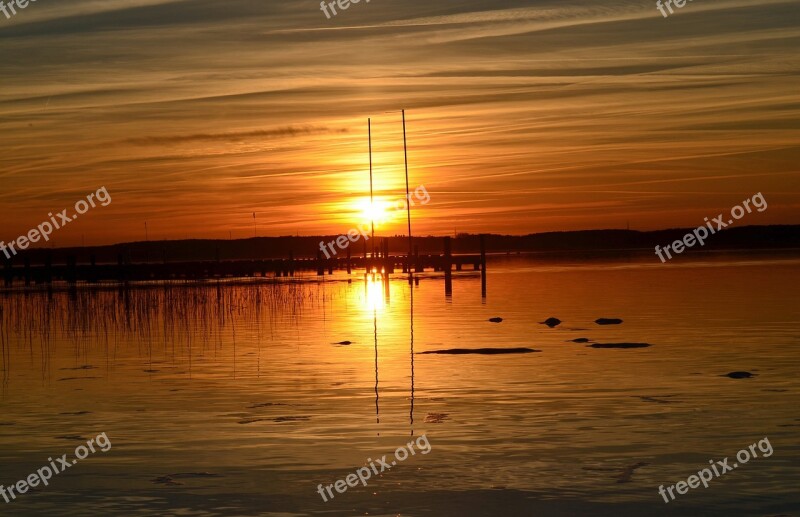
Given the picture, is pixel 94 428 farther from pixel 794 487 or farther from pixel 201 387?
pixel 794 487

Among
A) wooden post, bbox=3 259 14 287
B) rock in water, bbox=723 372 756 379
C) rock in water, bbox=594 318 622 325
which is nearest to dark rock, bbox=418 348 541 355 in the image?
rock in water, bbox=723 372 756 379

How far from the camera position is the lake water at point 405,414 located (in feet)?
40.8

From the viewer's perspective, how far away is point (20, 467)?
1428 centimetres

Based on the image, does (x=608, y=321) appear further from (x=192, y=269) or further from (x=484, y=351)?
(x=192, y=269)

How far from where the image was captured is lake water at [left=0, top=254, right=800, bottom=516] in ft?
40.8

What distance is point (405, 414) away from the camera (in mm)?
17672

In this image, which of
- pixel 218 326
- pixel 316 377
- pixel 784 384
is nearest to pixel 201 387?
pixel 316 377

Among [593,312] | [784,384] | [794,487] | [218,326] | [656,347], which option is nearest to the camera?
[794,487]

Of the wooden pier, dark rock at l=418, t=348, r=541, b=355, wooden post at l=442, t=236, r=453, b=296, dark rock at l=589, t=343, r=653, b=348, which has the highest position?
dark rock at l=418, t=348, r=541, b=355

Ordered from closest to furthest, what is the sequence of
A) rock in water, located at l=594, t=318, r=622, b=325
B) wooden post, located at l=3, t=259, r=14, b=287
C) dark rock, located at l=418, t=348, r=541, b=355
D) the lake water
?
the lake water
dark rock, located at l=418, t=348, r=541, b=355
rock in water, located at l=594, t=318, r=622, b=325
wooden post, located at l=3, t=259, r=14, b=287

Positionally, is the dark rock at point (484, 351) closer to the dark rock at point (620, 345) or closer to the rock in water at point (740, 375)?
the dark rock at point (620, 345)

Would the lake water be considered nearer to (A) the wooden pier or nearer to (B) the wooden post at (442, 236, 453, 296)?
(B) the wooden post at (442, 236, 453, 296)

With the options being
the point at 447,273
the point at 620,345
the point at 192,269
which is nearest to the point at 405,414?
the point at 620,345

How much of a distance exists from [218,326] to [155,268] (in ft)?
162
